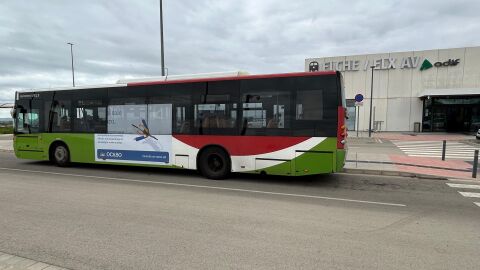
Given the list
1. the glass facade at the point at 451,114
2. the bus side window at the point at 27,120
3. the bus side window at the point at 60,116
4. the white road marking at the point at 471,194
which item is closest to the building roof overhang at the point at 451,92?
the glass facade at the point at 451,114

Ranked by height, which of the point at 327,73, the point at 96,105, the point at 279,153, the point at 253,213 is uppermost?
the point at 327,73

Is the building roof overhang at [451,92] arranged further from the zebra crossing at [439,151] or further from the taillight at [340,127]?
the taillight at [340,127]

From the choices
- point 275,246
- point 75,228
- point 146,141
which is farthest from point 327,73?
point 75,228

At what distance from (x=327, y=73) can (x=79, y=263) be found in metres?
6.79

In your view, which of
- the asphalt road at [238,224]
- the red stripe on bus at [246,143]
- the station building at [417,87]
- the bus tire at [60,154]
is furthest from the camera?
the station building at [417,87]

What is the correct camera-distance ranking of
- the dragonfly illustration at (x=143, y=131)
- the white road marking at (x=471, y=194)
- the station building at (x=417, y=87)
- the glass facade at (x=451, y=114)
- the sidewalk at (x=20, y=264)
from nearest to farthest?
the sidewalk at (x=20, y=264) → the white road marking at (x=471, y=194) → the dragonfly illustration at (x=143, y=131) → the station building at (x=417, y=87) → the glass facade at (x=451, y=114)

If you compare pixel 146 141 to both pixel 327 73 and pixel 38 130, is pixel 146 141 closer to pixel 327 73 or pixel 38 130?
pixel 38 130

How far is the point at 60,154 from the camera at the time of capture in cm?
1169

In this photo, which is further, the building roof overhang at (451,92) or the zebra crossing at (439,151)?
the building roof overhang at (451,92)

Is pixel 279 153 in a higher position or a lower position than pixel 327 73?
lower

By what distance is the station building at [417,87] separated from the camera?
100 ft

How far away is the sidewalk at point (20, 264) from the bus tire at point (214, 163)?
19.3ft

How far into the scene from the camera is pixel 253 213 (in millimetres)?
5938

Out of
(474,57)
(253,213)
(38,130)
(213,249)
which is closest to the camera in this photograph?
(213,249)
